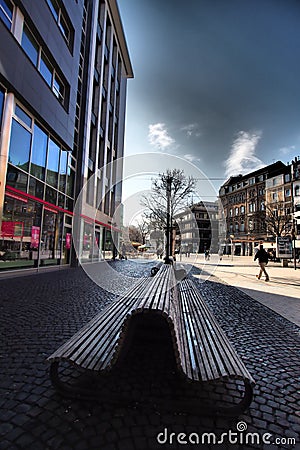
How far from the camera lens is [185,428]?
1692mm

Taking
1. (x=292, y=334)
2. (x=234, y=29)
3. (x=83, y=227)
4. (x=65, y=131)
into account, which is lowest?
(x=292, y=334)

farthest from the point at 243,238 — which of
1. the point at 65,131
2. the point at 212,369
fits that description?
the point at 212,369

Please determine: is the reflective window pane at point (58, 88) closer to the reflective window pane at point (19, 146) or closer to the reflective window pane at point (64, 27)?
the reflective window pane at point (64, 27)

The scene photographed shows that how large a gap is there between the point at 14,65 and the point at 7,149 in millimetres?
2716

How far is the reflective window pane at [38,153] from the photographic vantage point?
10.5m

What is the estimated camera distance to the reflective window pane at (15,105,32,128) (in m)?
9.20

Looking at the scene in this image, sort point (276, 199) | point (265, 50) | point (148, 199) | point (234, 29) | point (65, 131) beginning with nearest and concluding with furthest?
point (234, 29) < point (265, 50) < point (65, 131) < point (148, 199) < point (276, 199)

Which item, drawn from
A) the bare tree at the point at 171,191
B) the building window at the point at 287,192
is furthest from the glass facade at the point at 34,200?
the building window at the point at 287,192

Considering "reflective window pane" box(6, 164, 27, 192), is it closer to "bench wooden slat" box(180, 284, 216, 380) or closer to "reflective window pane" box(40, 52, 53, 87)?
"reflective window pane" box(40, 52, 53, 87)

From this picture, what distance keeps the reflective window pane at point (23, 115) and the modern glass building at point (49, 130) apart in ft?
0.11

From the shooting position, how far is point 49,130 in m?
11.6

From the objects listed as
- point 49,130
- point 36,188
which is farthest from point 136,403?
point 49,130

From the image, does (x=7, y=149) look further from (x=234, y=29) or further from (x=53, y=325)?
(x=234, y=29)

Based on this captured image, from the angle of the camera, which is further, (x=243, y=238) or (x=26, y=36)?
(x=243, y=238)
